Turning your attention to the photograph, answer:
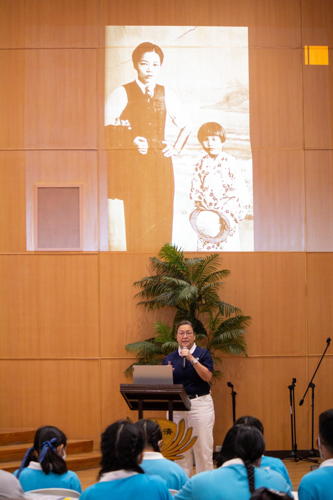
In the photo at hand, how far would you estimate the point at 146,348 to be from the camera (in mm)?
6250

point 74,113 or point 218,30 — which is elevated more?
point 218,30

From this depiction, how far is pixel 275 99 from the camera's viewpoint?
6.97 metres

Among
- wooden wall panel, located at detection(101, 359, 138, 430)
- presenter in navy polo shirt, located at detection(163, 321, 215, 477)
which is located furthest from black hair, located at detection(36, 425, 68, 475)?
wooden wall panel, located at detection(101, 359, 138, 430)

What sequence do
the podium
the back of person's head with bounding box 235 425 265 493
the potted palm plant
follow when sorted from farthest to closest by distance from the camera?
the potted palm plant, the podium, the back of person's head with bounding box 235 425 265 493

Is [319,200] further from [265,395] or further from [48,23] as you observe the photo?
[48,23]

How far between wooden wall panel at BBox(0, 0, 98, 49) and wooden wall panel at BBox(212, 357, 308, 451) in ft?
15.1

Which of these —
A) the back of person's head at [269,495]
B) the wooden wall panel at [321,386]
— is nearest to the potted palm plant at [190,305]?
the wooden wall panel at [321,386]

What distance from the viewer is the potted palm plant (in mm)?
6234

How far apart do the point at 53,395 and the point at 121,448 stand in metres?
4.77

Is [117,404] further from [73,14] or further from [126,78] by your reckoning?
[73,14]

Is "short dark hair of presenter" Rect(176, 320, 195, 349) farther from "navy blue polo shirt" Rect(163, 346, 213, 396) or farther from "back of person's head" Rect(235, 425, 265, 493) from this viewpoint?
"back of person's head" Rect(235, 425, 265, 493)

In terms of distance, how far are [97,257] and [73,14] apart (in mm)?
3191

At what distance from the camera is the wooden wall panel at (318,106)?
696cm

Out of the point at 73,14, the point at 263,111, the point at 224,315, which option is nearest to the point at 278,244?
the point at 224,315
